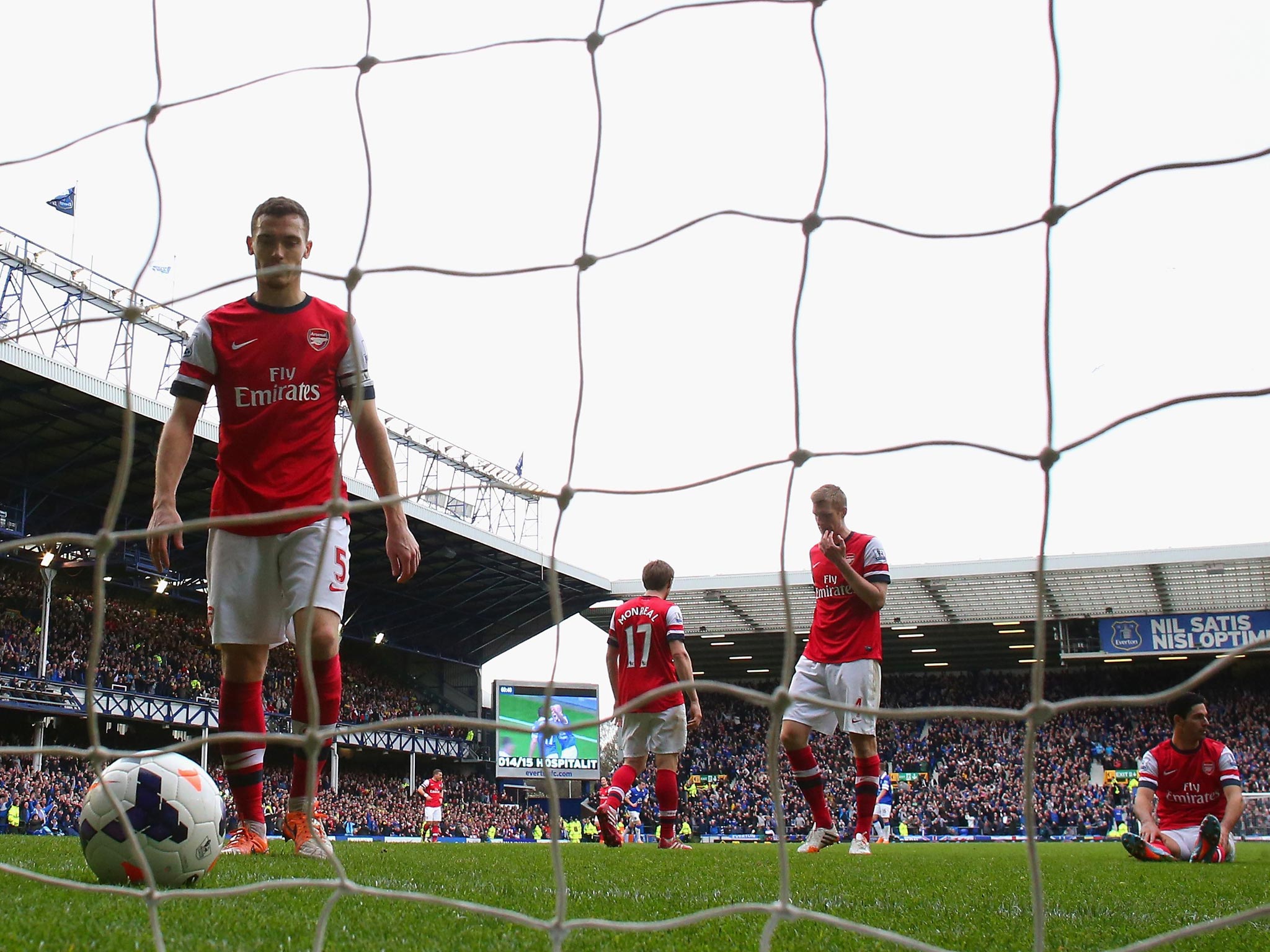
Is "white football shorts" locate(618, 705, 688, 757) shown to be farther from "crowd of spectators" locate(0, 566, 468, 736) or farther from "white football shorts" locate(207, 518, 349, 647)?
"crowd of spectators" locate(0, 566, 468, 736)

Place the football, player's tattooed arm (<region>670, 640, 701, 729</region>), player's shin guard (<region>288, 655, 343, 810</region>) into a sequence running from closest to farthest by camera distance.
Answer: the football, player's shin guard (<region>288, 655, 343, 810</region>), player's tattooed arm (<region>670, 640, 701, 729</region>)

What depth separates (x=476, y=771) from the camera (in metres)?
35.8

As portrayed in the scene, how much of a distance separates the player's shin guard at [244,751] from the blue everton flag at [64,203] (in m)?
17.4

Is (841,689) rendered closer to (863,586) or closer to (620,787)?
(863,586)

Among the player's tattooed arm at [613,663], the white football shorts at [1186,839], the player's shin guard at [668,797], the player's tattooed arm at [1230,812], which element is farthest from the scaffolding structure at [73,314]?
the player's tattooed arm at [1230,812]

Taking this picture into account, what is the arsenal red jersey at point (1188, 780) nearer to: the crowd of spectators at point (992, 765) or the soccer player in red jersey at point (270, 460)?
the soccer player in red jersey at point (270, 460)

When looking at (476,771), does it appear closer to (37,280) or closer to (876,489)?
(37,280)

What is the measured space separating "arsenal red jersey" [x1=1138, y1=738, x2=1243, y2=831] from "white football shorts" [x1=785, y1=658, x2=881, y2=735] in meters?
1.96

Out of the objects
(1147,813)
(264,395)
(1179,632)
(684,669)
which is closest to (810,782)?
(684,669)

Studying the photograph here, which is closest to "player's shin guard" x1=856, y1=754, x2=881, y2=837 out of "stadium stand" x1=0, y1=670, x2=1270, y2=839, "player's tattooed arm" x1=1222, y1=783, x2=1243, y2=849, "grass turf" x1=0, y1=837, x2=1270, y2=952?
"grass turf" x1=0, y1=837, x2=1270, y2=952

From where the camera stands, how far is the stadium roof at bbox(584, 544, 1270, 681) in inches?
992

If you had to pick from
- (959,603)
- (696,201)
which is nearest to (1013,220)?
(696,201)

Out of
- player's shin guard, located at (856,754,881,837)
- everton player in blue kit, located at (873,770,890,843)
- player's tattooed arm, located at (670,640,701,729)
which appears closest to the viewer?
player's shin guard, located at (856,754,881,837)

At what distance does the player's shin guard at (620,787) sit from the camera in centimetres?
616
